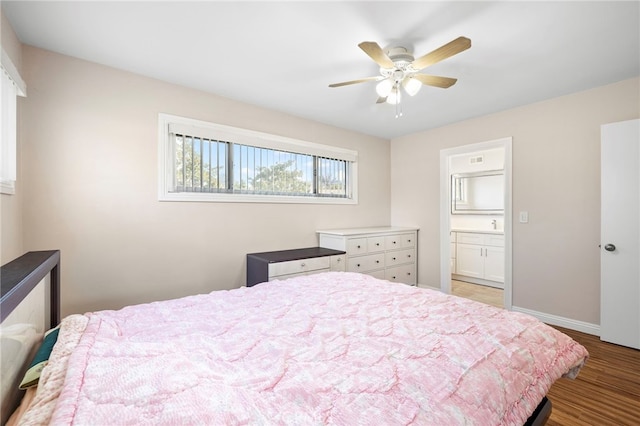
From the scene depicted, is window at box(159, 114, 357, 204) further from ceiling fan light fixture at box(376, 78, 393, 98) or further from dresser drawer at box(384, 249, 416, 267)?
ceiling fan light fixture at box(376, 78, 393, 98)

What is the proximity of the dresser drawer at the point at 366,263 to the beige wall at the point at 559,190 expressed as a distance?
1.60m

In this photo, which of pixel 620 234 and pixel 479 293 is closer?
pixel 620 234

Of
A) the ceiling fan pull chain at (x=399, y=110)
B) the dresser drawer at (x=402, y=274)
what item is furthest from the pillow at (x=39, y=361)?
the dresser drawer at (x=402, y=274)

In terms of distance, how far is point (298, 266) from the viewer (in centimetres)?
297

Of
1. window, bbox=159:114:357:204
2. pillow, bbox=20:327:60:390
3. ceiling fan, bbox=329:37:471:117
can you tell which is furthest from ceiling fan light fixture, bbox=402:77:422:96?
pillow, bbox=20:327:60:390

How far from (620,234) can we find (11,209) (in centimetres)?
489

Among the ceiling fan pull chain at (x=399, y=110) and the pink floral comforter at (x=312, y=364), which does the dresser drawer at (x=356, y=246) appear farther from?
the pink floral comforter at (x=312, y=364)

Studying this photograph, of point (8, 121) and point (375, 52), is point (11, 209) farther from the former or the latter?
point (375, 52)

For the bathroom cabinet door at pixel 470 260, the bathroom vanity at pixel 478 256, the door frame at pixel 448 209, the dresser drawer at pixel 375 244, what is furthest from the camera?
the bathroom cabinet door at pixel 470 260

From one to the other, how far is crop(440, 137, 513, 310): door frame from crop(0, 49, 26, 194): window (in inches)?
169

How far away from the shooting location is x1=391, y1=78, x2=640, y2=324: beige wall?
2754 mm

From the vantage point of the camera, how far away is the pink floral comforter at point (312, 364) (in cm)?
70

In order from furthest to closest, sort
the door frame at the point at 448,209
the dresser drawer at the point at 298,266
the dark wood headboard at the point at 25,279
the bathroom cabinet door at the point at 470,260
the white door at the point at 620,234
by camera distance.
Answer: the bathroom cabinet door at the point at 470,260 → the door frame at the point at 448,209 → the dresser drawer at the point at 298,266 → the white door at the point at 620,234 → the dark wood headboard at the point at 25,279

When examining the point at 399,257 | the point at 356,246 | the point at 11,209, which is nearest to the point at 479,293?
the point at 399,257
